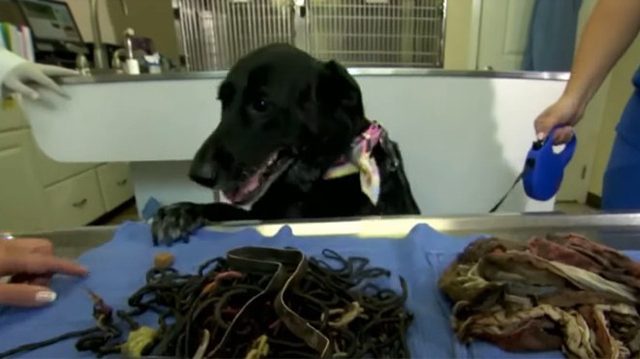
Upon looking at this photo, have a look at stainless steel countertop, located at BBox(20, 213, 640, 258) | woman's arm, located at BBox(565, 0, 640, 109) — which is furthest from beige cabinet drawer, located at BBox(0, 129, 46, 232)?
woman's arm, located at BBox(565, 0, 640, 109)

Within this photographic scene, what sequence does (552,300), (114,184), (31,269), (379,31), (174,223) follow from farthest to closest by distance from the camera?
(114,184)
(379,31)
(174,223)
(31,269)
(552,300)

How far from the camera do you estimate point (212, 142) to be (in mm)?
815

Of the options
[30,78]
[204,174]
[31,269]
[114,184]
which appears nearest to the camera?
[31,269]

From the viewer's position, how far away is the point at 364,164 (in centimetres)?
78

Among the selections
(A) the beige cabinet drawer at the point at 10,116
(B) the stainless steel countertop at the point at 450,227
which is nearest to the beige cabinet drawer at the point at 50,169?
(A) the beige cabinet drawer at the point at 10,116

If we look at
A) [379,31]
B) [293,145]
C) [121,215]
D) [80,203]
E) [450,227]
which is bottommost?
[121,215]

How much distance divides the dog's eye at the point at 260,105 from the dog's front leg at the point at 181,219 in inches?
9.1

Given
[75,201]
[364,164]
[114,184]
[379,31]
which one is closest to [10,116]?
[75,201]

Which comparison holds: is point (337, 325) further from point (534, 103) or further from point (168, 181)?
point (168, 181)

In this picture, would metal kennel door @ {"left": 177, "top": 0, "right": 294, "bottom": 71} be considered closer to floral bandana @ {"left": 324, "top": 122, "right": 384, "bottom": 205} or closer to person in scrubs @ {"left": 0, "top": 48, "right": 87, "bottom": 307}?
floral bandana @ {"left": 324, "top": 122, "right": 384, "bottom": 205}

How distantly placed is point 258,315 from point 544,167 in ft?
2.04

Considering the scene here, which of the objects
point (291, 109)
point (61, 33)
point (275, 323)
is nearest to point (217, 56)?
point (61, 33)

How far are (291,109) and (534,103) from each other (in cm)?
80

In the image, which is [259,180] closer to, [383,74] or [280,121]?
[280,121]
